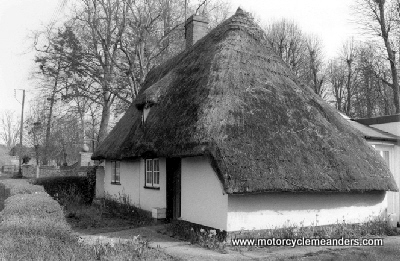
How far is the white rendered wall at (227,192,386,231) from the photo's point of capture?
9.68 metres

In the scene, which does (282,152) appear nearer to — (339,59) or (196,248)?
(196,248)

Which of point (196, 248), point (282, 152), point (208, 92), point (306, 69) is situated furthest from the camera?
Result: point (306, 69)

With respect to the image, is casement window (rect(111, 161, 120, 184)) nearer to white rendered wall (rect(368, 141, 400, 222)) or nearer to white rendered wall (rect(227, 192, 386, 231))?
white rendered wall (rect(227, 192, 386, 231))

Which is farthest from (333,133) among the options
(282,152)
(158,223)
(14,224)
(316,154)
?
(14,224)

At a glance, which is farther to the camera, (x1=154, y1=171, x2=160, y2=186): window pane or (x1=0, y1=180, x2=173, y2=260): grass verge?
(x1=154, y1=171, x2=160, y2=186): window pane

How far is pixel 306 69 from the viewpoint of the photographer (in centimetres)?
3606

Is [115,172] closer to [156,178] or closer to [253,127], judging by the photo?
[156,178]

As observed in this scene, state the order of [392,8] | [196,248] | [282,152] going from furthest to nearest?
[392,8]
[282,152]
[196,248]

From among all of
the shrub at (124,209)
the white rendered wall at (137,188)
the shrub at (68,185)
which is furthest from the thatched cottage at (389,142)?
the shrub at (68,185)

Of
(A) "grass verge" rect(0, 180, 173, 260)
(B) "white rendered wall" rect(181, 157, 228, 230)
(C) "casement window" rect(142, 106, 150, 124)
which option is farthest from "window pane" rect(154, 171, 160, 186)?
(A) "grass verge" rect(0, 180, 173, 260)

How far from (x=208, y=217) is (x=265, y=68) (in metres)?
4.89

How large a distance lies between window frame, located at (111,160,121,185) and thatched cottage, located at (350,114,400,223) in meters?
9.92

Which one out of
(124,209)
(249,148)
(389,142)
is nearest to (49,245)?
(249,148)

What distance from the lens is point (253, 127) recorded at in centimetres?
1027
